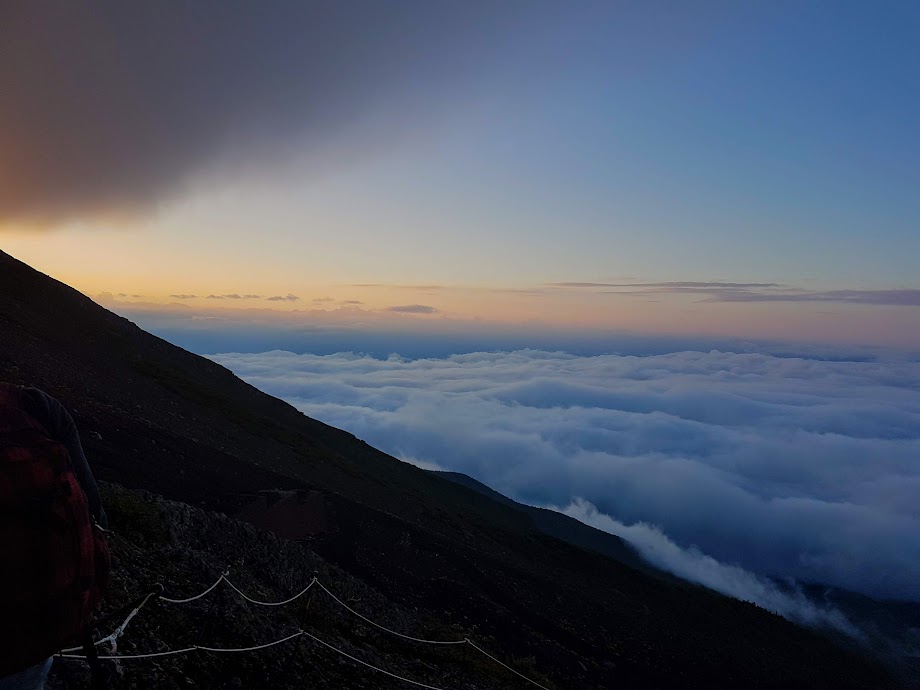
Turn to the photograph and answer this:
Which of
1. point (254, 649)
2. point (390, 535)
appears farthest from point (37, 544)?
point (390, 535)

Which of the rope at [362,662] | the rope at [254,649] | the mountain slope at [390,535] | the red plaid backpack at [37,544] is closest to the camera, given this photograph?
the red plaid backpack at [37,544]

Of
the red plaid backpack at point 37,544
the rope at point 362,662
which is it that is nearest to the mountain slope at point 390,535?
the rope at point 362,662

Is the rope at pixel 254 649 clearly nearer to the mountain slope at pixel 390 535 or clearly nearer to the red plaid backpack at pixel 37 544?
the red plaid backpack at pixel 37 544

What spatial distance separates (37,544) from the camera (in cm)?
323

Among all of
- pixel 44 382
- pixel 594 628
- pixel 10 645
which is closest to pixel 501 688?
pixel 10 645

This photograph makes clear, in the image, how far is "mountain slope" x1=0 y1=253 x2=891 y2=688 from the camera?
2516cm

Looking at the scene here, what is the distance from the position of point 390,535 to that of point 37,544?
1093 inches

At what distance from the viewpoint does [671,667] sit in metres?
31.5

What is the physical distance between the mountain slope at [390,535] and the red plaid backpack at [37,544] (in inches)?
798

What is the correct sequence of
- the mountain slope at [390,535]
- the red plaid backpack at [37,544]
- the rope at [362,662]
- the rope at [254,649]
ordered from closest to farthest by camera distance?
the red plaid backpack at [37,544] → the rope at [254,649] → the rope at [362,662] → the mountain slope at [390,535]

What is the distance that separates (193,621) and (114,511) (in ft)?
16.2

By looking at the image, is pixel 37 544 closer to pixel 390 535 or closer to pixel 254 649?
pixel 254 649

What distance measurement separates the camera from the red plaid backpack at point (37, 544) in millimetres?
3156

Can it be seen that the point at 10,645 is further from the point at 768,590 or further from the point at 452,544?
the point at 768,590
